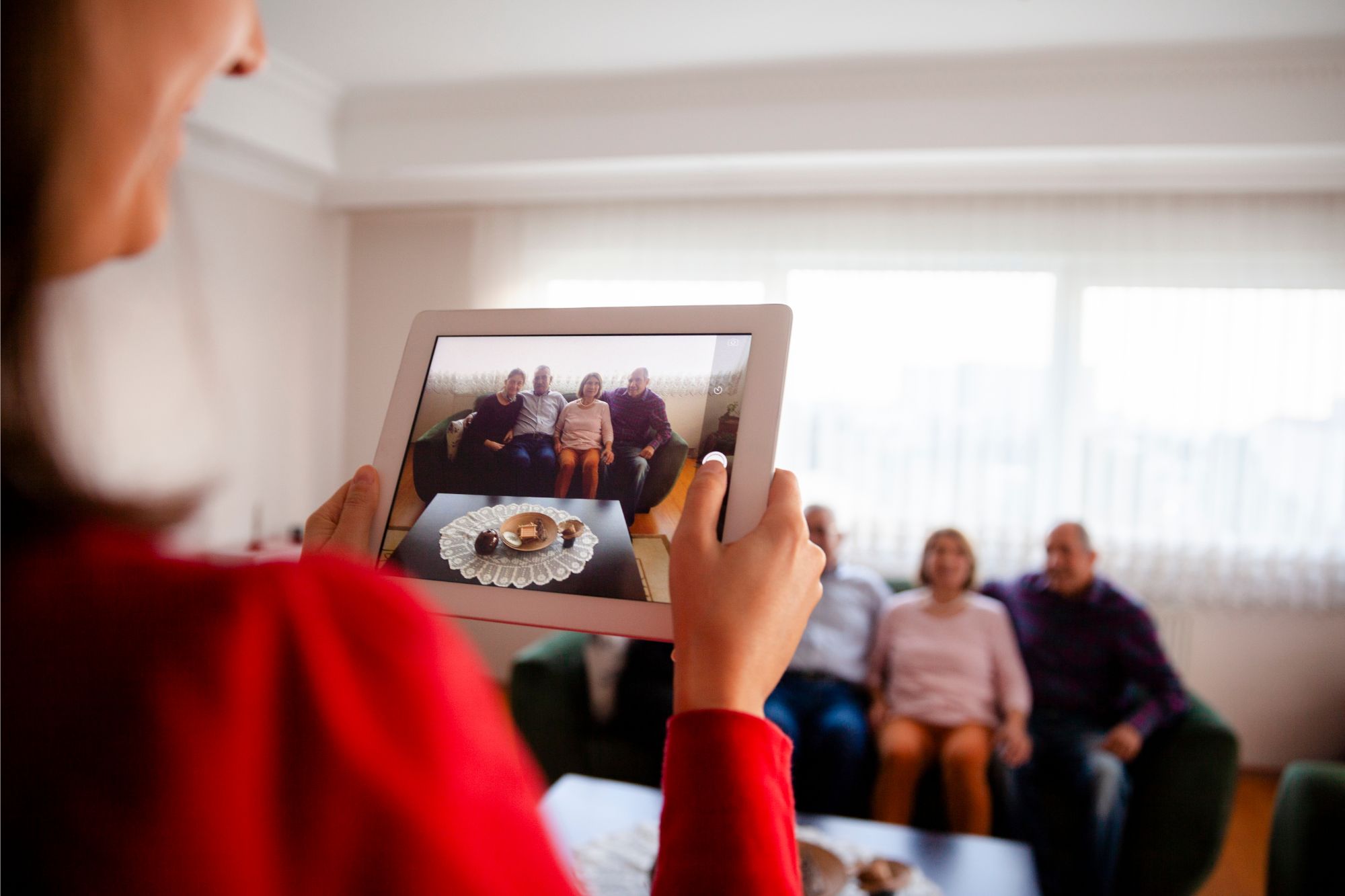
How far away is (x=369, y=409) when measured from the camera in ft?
14.2

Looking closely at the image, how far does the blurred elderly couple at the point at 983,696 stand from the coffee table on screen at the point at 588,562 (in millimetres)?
2001

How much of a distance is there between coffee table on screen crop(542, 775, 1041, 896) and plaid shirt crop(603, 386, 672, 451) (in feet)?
4.12

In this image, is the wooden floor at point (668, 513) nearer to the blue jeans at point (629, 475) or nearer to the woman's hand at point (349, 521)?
the blue jeans at point (629, 475)

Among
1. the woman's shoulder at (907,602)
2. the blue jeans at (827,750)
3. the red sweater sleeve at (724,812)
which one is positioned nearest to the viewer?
the red sweater sleeve at (724,812)

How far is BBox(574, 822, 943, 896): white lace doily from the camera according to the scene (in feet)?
5.40

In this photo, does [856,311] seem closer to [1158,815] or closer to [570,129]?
[570,129]

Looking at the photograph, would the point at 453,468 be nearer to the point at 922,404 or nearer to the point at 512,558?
the point at 512,558

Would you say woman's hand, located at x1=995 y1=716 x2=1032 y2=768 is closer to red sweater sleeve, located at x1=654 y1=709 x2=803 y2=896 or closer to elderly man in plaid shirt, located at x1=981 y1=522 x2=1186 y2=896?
elderly man in plaid shirt, located at x1=981 y1=522 x2=1186 y2=896

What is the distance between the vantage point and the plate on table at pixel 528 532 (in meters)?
0.73

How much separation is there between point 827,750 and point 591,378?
2130 mm

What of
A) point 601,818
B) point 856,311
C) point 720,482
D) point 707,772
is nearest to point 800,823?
point 601,818

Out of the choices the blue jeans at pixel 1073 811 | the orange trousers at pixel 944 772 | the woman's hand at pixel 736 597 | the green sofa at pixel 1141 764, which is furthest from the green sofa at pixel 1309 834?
the woman's hand at pixel 736 597

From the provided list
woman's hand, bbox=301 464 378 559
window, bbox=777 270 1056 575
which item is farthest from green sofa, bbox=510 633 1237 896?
woman's hand, bbox=301 464 378 559

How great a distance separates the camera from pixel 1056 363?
3.55m
